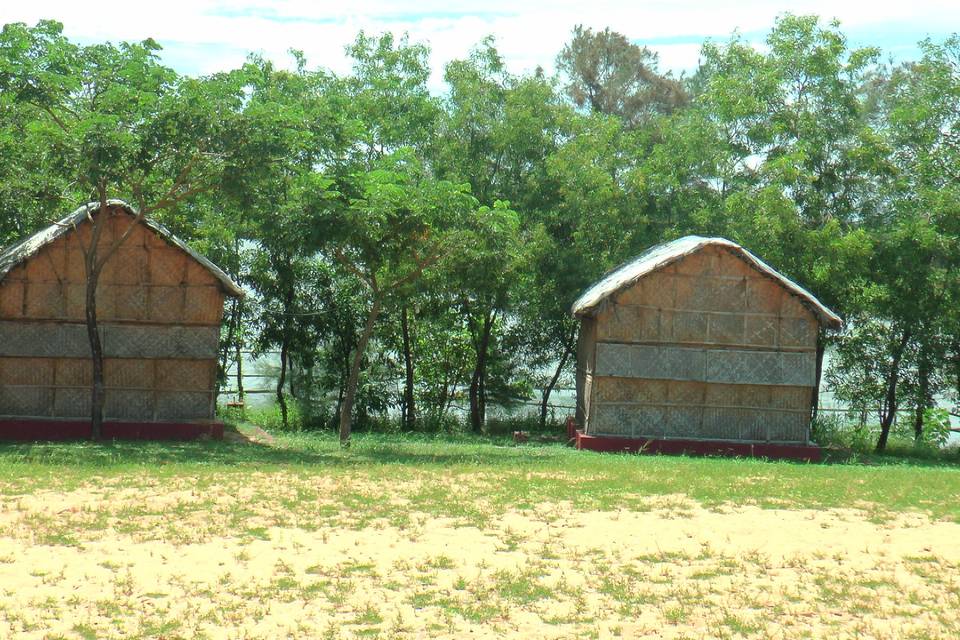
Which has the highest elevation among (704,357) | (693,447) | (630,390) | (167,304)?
(167,304)

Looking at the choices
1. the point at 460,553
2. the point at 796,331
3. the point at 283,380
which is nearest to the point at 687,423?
the point at 796,331

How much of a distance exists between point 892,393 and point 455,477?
13140 millimetres

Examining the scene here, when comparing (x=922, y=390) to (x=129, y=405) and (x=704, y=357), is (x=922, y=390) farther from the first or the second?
(x=129, y=405)

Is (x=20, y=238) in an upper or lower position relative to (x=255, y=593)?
upper

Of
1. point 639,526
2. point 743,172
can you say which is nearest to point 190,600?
point 639,526

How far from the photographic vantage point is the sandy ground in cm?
764

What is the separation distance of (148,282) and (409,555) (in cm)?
1138

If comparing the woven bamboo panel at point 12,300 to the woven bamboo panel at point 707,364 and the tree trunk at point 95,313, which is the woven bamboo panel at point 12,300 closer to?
the tree trunk at point 95,313

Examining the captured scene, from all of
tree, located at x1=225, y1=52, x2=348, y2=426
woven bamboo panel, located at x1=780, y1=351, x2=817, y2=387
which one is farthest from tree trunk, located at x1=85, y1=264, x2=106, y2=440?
woven bamboo panel, located at x1=780, y1=351, x2=817, y2=387

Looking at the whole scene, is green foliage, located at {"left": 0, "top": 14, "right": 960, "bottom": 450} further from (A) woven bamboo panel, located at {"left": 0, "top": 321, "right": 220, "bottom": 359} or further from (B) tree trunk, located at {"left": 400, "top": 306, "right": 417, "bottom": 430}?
(A) woven bamboo panel, located at {"left": 0, "top": 321, "right": 220, "bottom": 359}

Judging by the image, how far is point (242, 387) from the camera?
27.3m

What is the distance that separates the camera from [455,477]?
14.0m

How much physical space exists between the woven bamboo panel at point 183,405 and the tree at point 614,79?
22.3 metres

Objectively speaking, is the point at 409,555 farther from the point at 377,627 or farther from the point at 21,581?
the point at 21,581
